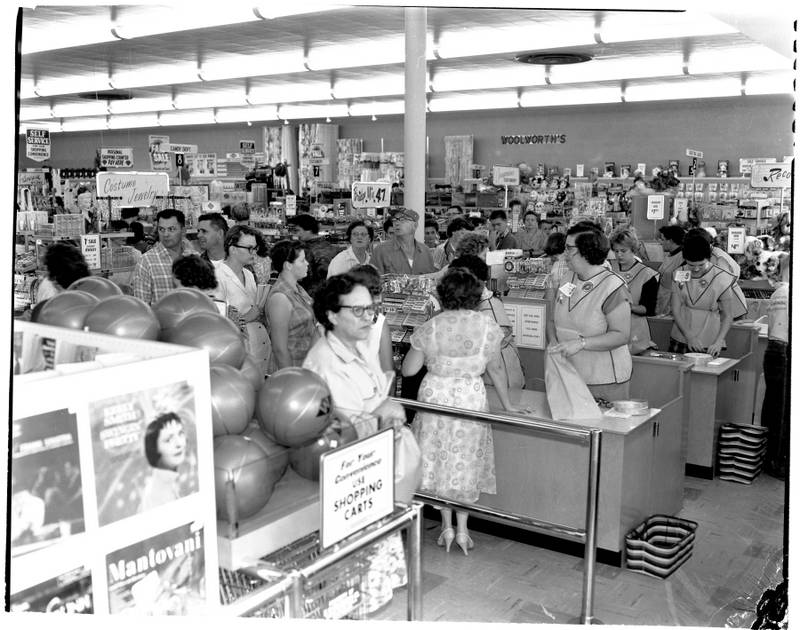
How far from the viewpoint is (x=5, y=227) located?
239cm

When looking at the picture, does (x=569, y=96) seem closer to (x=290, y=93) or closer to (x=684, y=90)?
(x=684, y=90)

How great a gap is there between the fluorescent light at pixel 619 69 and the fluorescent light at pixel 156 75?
6053 mm

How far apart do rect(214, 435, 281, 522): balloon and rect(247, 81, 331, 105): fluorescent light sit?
547 inches

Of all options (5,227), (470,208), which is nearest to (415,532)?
(5,227)

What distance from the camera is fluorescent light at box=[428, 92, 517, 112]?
17000 millimetres

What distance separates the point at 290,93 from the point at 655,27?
876cm

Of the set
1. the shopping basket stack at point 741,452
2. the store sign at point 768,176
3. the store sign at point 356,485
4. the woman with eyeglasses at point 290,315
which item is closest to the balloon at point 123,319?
the store sign at point 356,485

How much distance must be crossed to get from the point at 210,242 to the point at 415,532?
425cm

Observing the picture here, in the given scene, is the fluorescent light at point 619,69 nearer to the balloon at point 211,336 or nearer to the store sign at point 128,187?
the store sign at point 128,187

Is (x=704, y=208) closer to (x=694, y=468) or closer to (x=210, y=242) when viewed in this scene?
(x=694, y=468)

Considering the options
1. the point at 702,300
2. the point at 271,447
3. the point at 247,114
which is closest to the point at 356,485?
the point at 271,447

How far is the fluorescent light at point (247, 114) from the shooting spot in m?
19.8

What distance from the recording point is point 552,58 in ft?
38.5

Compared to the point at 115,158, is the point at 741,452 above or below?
below
